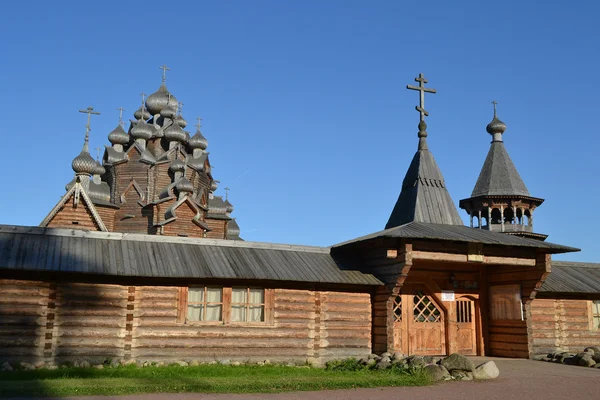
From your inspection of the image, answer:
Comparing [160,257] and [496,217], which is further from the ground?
[496,217]

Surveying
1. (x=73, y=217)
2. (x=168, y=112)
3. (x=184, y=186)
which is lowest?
(x=73, y=217)

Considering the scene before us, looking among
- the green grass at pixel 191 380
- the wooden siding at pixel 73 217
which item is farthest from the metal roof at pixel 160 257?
the wooden siding at pixel 73 217

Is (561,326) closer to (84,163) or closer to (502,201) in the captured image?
(502,201)

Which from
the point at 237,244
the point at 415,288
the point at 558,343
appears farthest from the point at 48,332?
the point at 558,343

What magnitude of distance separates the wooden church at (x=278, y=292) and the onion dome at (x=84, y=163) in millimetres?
17822

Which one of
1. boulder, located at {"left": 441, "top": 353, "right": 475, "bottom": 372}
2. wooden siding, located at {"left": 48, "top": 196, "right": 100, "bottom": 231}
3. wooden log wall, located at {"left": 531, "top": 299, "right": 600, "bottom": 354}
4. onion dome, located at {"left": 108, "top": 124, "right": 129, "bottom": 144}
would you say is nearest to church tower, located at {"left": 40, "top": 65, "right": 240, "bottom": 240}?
onion dome, located at {"left": 108, "top": 124, "right": 129, "bottom": 144}

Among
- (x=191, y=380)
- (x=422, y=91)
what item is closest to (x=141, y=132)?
(x=422, y=91)

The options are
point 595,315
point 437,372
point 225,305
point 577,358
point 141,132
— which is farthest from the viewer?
point 141,132

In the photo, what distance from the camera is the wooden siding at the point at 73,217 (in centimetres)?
2694

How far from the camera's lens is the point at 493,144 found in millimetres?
40750

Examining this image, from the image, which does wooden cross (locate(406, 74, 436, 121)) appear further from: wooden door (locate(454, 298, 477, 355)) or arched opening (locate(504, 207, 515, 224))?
arched opening (locate(504, 207, 515, 224))

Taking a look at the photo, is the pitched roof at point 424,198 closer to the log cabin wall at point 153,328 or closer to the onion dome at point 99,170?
the log cabin wall at point 153,328

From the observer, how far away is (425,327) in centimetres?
1867

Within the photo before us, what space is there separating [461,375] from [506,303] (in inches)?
250
